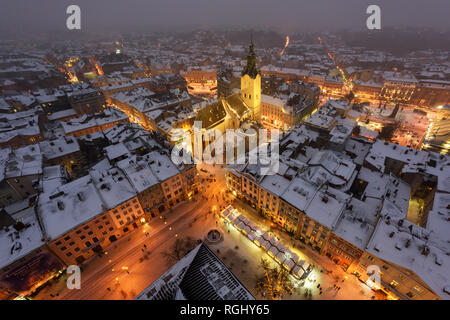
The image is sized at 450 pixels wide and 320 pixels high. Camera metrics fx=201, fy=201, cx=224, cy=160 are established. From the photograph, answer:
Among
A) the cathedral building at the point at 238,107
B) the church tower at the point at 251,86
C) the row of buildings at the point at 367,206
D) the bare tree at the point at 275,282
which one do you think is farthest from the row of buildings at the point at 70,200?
the church tower at the point at 251,86

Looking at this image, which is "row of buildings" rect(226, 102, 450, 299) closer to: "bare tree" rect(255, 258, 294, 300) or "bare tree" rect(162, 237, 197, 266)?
"bare tree" rect(255, 258, 294, 300)

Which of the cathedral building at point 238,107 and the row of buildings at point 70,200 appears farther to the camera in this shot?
the cathedral building at point 238,107

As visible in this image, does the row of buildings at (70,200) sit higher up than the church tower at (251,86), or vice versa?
the church tower at (251,86)

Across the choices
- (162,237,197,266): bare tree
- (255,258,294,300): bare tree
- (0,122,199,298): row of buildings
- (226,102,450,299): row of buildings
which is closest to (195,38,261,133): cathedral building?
(0,122,199,298): row of buildings

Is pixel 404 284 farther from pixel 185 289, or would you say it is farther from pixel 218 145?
pixel 218 145

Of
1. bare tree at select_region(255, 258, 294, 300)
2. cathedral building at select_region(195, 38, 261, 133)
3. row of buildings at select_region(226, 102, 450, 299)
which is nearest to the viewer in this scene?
row of buildings at select_region(226, 102, 450, 299)

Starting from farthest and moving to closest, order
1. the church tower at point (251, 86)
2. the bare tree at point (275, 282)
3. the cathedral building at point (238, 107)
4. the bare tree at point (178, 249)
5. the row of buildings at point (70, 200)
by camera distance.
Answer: the church tower at point (251, 86) < the cathedral building at point (238, 107) < the bare tree at point (178, 249) < the bare tree at point (275, 282) < the row of buildings at point (70, 200)

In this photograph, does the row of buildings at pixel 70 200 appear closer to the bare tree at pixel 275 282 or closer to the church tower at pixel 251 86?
the bare tree at pixel 275 282
